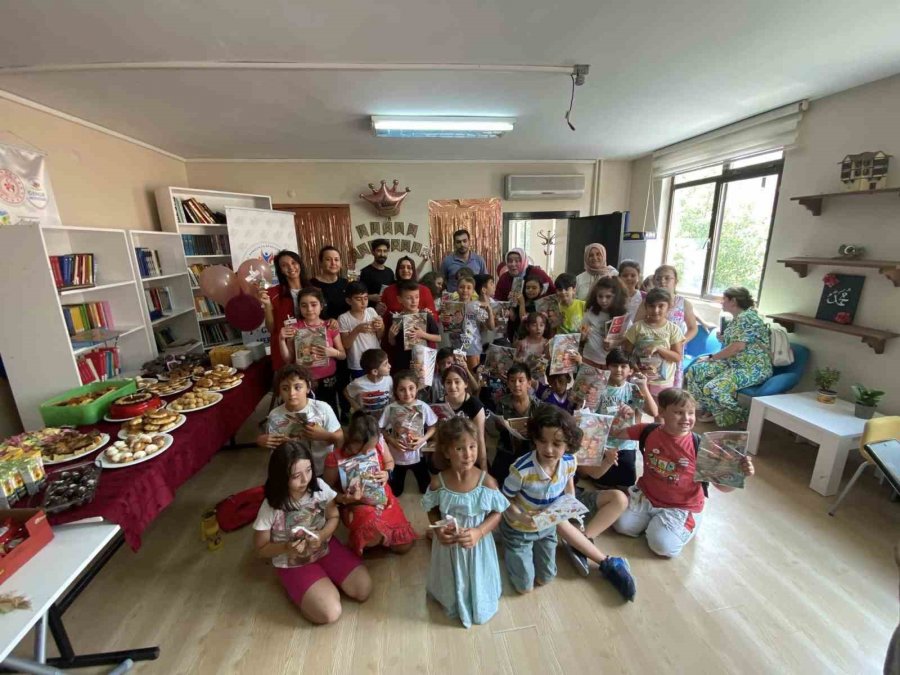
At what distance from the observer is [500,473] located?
2.20 m

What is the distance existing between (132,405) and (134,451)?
0.45 meters

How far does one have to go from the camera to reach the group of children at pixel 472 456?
5.36ft

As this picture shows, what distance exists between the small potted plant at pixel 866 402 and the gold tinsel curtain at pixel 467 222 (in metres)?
4.08

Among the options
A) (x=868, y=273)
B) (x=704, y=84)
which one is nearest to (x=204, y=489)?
(x=704, y=84)

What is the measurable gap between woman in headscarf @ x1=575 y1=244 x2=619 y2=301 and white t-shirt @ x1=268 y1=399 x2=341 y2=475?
2.31 meters

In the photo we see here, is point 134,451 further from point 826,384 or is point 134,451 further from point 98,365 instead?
point 826,384

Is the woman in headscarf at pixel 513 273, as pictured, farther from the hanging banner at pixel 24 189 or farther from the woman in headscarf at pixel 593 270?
Result: the hanging banner at pixel 24 189

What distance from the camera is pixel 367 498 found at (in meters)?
1.82

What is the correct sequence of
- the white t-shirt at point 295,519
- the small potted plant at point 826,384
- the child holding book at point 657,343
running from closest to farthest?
the white t-shirt at point 295,519
the child holding book at point 657,343
the small potted plant at point 826,384

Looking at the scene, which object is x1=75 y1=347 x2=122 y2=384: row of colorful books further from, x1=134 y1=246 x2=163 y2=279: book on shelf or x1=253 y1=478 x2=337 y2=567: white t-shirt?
x1=253 y1=478 x2=337 y2=567: white t-shirt

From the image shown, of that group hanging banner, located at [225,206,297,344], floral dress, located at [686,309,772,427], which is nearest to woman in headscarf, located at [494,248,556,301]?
floral dress, located at [686,309,772,427]

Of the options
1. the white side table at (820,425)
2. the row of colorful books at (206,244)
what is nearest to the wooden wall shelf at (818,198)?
the white side table at (820,425)

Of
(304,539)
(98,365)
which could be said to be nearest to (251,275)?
(98,365)

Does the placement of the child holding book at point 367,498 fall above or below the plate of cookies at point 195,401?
below
